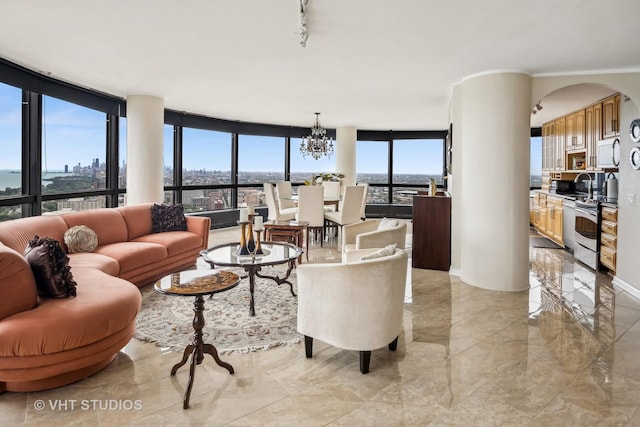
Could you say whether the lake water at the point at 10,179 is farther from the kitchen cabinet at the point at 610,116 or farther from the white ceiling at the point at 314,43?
the kitchen cabinet at the point at 610,116

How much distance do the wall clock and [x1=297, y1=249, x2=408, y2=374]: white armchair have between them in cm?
350

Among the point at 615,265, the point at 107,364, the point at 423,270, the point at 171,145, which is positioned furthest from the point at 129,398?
the point at 171,145

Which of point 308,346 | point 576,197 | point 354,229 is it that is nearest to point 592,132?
point 576,197

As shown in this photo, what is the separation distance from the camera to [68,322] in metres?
2.23

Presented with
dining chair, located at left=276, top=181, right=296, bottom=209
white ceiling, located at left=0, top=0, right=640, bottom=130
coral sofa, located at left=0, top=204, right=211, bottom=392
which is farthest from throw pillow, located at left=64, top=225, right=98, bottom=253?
dining chair, located at left=276, top=181, right=296, bottom=209

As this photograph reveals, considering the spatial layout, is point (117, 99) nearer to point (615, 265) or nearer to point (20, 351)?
point (20, 351)

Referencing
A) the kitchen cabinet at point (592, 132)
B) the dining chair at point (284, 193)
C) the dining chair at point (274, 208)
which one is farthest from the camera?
the dining chair at point (284, 193)

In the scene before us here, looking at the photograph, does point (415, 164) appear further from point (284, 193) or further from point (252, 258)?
point (252, 258)

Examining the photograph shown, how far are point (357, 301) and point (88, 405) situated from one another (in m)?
1.62

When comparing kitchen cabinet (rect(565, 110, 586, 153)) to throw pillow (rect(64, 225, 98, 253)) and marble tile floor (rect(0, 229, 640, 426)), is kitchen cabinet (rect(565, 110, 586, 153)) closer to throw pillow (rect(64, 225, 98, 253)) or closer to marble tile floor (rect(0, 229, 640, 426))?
marble tile floor (rect(0, 229, 640, 426))

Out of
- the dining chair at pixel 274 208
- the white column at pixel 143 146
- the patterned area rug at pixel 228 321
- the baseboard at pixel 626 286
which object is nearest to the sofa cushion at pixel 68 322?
the patterned area rug at pixel 228 321

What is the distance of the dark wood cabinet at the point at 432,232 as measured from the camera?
198 inches

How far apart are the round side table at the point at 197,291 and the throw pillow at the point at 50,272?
676mm

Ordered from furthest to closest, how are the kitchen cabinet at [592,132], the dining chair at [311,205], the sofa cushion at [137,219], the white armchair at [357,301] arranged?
the dining chair at [311,205] < the kitchen cabinet at [592,132] < the sofa cushion at [137,219] < the white armchair at [357,301]
